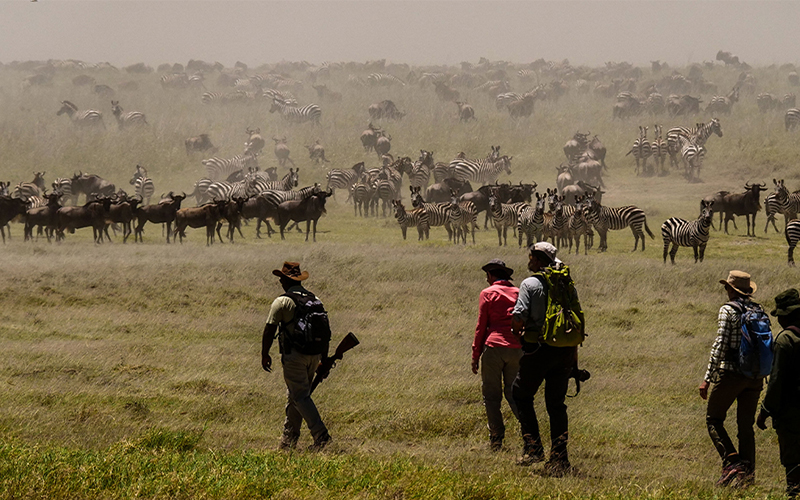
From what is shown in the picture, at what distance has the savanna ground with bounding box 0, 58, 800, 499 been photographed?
7.52 m

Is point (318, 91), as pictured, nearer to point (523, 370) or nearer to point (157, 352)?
point (157, 352)

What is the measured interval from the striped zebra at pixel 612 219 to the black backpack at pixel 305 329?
2249 centimetres

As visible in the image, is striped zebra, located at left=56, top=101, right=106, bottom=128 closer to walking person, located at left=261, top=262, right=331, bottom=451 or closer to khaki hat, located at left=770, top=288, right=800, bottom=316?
walking person, located at left=261, top=262, right=331, bottom=451

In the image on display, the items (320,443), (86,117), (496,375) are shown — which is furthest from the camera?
(86,117)

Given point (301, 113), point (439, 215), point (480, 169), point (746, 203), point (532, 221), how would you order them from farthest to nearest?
point (301, 113), point (480, 169), point (439, 215), point (746, 203), point (532, 221)

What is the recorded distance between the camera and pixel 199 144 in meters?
54.3

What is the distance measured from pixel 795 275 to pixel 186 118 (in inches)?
1903

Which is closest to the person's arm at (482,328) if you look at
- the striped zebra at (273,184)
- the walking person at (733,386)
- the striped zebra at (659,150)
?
the walking person at (733,386)

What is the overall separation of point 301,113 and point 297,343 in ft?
175

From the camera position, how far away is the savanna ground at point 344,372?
7516 mm

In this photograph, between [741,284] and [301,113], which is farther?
[301,113]

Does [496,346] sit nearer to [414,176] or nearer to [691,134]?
[414,176]

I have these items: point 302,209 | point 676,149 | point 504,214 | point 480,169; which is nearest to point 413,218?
point 504,214

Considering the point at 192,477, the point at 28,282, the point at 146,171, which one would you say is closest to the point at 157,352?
the point at 28,282
